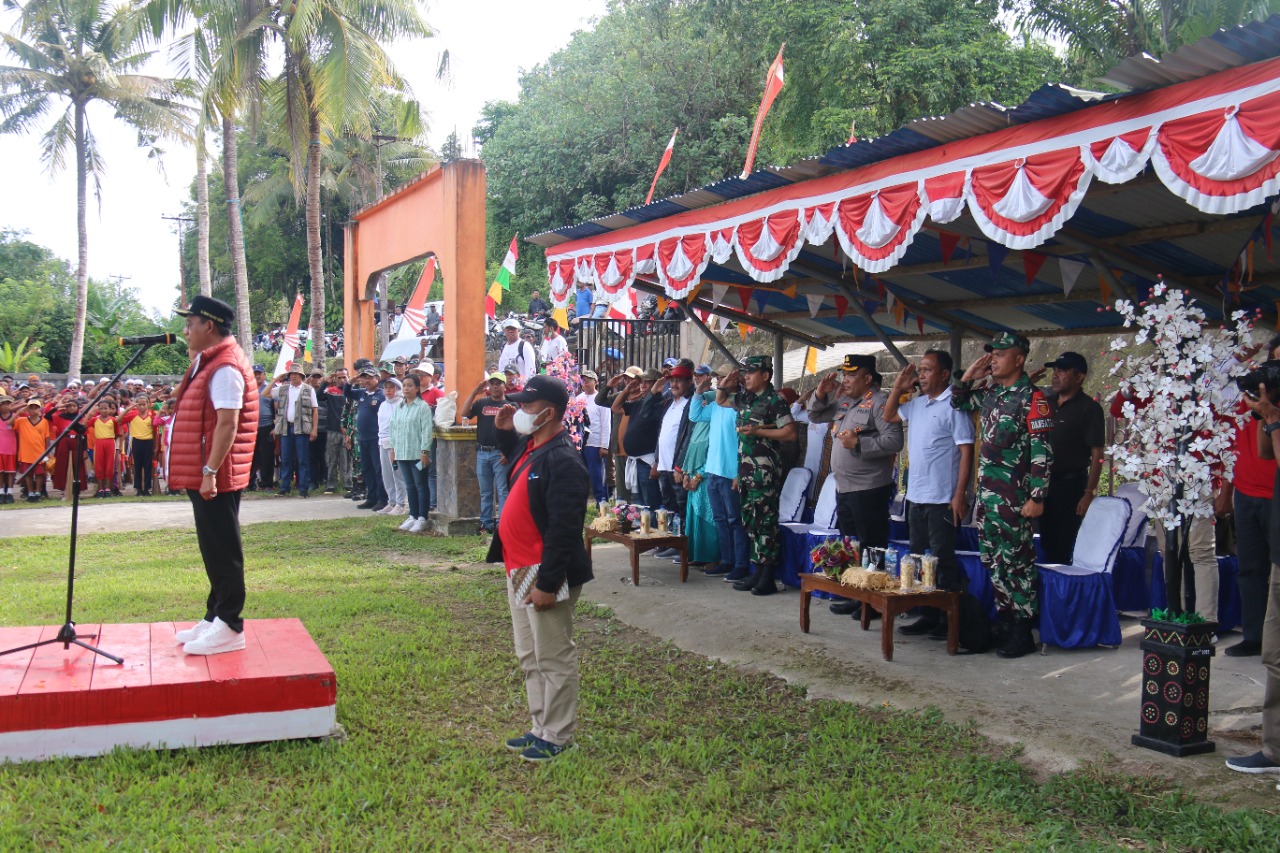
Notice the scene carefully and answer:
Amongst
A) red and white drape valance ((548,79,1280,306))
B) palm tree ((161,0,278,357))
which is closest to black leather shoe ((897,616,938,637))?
red and white drape valance ((548,79,1280,306))

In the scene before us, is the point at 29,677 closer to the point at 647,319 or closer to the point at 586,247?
the point at 586,247

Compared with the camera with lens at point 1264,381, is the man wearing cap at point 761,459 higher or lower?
lower

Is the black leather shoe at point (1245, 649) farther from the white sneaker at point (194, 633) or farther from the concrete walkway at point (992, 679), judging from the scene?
the white sneaker at point (194, 633)

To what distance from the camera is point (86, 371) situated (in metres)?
33.8

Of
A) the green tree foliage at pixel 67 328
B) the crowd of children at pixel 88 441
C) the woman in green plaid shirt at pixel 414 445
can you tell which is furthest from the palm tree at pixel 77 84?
the woman in green plaid shirt at pixel 414 445

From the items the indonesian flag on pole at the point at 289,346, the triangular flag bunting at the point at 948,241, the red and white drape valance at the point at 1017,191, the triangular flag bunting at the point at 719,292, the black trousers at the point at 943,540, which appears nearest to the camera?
the red and white drape valance at the point at 1017,191

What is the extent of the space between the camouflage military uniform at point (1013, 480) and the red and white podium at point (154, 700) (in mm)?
4105

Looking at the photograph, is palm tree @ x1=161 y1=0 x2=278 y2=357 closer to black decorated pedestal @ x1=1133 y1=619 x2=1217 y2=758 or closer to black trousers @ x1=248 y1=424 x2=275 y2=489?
black trousers @ x1=248 y1=424 x2=275 y2=489

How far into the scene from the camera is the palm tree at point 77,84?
88.9 ft

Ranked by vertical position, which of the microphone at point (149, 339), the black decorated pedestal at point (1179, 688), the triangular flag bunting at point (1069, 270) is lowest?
the black decorated pedestal at point (1179, 688)

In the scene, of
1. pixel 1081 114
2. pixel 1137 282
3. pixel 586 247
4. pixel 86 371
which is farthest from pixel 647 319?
pixel 86 371

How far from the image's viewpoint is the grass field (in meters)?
3.97

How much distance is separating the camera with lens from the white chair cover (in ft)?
16.0

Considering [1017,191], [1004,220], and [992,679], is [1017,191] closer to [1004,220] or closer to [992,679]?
[1004,220]
